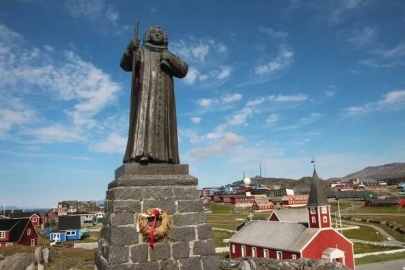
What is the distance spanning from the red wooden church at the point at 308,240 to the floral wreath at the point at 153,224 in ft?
82.0

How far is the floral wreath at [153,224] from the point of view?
656 cm

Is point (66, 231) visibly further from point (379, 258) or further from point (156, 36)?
point (156, 36)

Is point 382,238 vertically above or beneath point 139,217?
beneath

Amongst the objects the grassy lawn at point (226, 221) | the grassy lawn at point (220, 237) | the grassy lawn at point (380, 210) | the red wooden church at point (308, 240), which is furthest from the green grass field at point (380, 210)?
the red wooden church at point (308, 240)

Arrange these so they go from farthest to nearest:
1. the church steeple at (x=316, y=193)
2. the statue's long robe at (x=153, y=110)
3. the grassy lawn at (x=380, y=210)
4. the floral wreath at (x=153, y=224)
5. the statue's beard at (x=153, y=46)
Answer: the grassy lawn at (x=380, y=210), the church steeple at (x=316, y=193), the statue's beard at (x=153, y=46), the statue's long robe at (x=153, y=110), the floral wreath at (x=153, y=224)

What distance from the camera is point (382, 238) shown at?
1925 inches

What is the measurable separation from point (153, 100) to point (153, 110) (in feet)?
0.75

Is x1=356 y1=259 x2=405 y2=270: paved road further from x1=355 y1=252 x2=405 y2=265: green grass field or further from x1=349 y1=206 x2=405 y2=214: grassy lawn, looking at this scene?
x1=349 y1=206 x2=405 y2=214: grassy lawn

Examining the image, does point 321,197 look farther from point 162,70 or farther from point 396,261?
point 162,70

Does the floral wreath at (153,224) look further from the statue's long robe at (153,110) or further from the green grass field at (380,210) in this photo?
the green grass field at (380,210)

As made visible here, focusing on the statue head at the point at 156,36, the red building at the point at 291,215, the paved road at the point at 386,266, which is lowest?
the paved road at the point at 386,266

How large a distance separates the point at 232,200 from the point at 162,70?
10302cm

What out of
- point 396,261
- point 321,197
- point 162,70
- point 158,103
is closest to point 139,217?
point 158,103

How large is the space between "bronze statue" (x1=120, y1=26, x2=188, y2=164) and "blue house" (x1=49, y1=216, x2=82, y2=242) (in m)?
58.4
